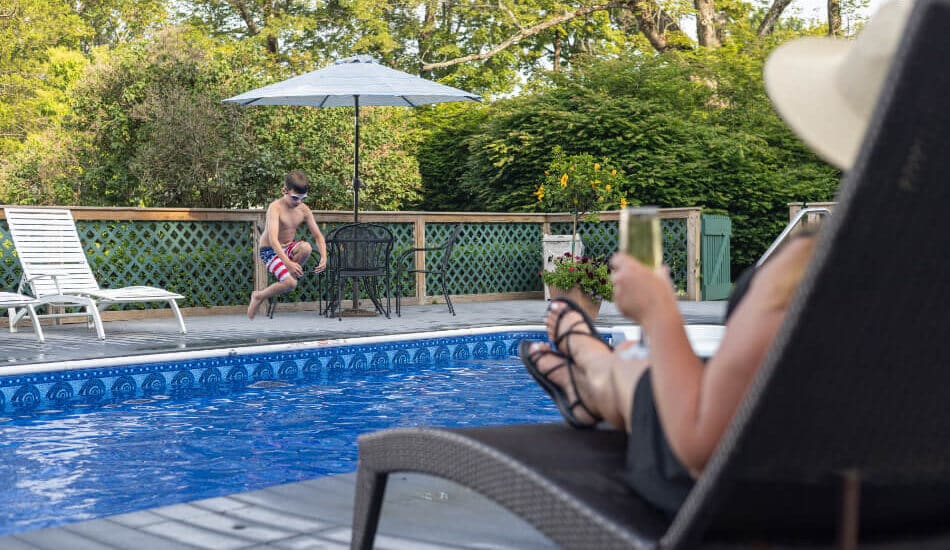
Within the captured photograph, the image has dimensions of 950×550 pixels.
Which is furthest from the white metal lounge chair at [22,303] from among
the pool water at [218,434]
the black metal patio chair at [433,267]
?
the black metal patio chair at [433,267]

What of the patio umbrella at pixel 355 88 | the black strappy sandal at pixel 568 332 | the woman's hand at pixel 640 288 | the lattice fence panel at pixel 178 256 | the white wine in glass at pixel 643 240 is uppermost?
the patio umbrella at pixel 355 88

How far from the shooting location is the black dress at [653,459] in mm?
1491

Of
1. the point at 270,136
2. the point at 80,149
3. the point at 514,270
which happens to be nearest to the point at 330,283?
the point at 514,270

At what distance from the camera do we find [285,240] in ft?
29.6

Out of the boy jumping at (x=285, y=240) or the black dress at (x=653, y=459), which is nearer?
the black dress at (x=653, y=459)

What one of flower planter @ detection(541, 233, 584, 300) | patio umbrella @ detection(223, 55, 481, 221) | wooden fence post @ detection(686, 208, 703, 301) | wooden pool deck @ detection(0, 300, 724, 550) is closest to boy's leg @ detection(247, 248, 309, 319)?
patio umbrella @ detection(223, 55, 481, 221)

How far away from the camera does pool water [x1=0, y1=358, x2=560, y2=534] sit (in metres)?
3.68

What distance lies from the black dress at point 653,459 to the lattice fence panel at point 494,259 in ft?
32.3

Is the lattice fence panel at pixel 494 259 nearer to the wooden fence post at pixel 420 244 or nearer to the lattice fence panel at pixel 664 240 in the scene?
the wooden fence post at pixel 420 244

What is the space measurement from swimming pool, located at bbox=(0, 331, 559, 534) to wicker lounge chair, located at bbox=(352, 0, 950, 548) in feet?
8.37

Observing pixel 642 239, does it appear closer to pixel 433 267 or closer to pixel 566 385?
pixel 566 385

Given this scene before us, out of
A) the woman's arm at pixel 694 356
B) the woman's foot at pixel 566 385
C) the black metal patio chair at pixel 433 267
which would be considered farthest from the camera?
the black metal patio chair at pixel 433 267

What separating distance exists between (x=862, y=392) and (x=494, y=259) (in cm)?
1097

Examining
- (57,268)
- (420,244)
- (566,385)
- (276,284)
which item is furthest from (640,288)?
(420,244)
